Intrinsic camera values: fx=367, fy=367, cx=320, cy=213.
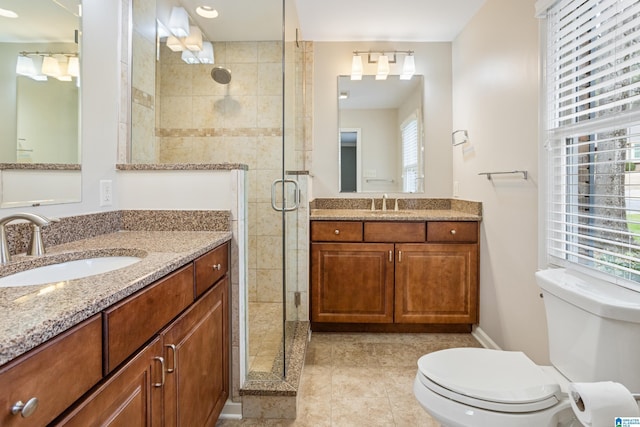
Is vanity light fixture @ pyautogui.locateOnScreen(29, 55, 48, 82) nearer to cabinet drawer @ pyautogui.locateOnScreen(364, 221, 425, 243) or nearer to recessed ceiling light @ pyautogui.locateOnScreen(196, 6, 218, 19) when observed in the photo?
recessed ceiling light @ pyautogui.locateOnScreen(196, 6, 218, 19)

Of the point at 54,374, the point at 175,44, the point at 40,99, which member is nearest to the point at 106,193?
the point at 40,99

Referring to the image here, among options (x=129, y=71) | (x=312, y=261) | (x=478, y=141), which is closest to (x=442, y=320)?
(x=312, y=261)

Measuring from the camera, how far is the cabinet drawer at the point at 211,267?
4.26 ft

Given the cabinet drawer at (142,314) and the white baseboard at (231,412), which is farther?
the white baseboard at (231,412)

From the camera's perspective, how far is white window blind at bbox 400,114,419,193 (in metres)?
3.06

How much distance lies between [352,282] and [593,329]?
5.31ft

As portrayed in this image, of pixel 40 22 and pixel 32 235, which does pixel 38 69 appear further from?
pixel 32 235

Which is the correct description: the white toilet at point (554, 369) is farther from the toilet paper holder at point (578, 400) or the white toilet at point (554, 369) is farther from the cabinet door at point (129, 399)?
the cabinet door at point (129, 399)

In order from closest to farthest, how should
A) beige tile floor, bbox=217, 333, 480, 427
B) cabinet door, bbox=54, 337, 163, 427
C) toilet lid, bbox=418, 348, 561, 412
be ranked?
1. cabinet door, bbox=54, 337, 163, 427
2. toilet lid, bbox=418, 348, 561, 412
3. beige tile floor, bbox=217, 333, 480, 427

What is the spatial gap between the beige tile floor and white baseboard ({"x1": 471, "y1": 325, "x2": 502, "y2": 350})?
0.14ft

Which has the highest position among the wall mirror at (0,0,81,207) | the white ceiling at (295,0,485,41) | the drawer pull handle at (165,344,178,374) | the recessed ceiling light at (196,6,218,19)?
the recessed ceiling light at (196,6,218,19)

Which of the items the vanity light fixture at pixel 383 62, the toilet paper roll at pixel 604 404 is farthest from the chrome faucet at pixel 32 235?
the vanity light fixture at pixel 383 62

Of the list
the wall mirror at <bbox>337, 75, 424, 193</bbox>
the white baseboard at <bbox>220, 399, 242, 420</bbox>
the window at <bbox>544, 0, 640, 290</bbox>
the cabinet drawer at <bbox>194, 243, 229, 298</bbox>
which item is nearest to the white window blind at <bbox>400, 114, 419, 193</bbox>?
the wall mirror at <bbox>337, 75, 424, 193</bbox>

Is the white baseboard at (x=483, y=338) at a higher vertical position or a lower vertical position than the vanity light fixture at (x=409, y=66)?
lower
